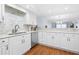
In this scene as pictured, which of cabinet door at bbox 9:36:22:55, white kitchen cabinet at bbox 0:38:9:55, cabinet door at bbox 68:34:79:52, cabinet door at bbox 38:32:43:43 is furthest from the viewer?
cabinet door at bbox 38:32:43:43

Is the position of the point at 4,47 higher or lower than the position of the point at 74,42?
higher

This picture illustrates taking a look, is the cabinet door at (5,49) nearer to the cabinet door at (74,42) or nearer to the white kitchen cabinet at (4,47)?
the white kitchen cabinet at (4,47)

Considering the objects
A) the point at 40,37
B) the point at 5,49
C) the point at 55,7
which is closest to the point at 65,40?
the point at 55,7

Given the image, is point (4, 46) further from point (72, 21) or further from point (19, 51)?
point (72, 21)

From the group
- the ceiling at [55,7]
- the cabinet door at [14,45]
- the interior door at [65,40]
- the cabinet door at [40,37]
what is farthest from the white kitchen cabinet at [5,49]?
Result: the cabinet door at [40,37]

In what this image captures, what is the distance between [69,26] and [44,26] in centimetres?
168

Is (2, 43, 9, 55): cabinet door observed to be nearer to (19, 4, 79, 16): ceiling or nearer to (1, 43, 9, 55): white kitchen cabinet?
(1, 43, 9, 55): white kitchen cabinet

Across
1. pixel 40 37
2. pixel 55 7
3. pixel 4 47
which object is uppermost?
pixel 55 7

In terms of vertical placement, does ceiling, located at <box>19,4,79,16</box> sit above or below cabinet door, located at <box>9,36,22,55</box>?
above

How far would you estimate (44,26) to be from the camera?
5.05 m

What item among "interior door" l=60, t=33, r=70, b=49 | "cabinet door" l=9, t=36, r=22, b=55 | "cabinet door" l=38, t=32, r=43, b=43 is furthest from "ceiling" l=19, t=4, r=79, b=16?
"cabinet door" l=9, t=36, r=22, b=55

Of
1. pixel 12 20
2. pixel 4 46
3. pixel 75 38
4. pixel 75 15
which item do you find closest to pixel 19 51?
pixel 4 46

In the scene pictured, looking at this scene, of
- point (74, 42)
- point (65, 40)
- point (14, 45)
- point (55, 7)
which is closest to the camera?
point (14, 45)

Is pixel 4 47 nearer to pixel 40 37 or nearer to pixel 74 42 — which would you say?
pixel 74 42
